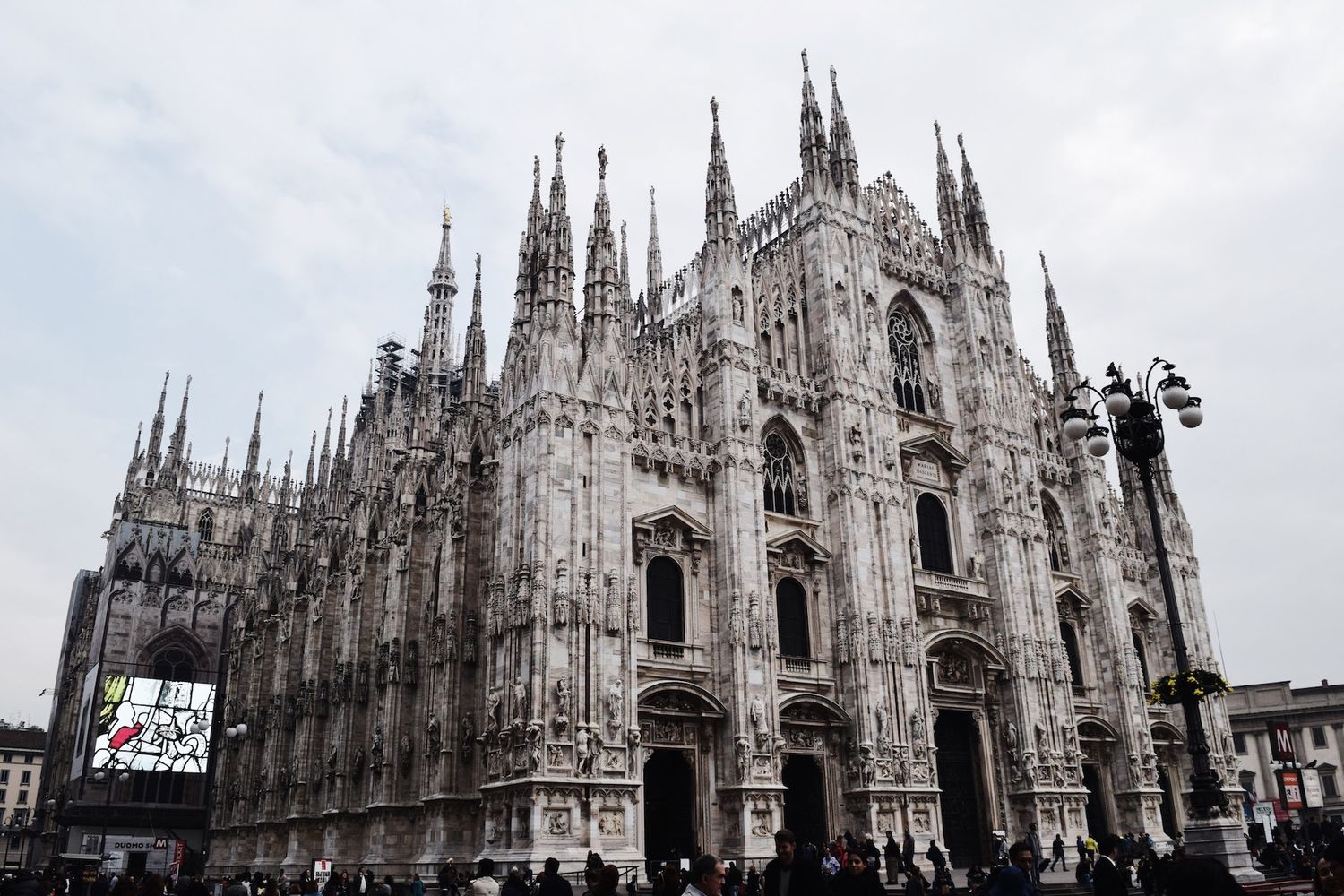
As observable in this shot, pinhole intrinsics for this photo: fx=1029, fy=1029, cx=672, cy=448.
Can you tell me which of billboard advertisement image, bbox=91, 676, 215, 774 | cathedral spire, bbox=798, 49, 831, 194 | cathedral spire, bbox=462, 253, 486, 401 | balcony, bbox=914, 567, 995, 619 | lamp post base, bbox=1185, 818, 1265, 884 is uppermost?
cathedral spire, bbox=798, 49, 831, 194

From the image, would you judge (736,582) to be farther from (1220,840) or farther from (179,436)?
(179,436)

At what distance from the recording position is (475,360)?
1396 inches

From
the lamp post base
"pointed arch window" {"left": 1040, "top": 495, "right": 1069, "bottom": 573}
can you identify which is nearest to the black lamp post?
the lamp post base

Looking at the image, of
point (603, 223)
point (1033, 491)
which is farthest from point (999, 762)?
point (603, 223)

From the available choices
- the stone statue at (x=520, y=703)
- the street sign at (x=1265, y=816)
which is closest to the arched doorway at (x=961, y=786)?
the street sign at (x=1265, y=816)

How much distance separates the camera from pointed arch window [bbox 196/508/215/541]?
67.3m

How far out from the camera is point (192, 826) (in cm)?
5562

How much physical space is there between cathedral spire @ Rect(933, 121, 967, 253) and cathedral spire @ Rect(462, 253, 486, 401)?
1930cm

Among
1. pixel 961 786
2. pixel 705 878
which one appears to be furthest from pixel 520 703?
pixel 705 878

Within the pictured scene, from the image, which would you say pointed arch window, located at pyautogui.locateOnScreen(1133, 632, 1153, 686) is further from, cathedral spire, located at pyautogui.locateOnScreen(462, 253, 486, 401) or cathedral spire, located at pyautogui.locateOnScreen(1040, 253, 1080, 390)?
cathedral spire, located at pyautogui.locateOnScreen(462, 253, 486, 401)

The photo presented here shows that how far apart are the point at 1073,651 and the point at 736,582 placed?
1693 cm

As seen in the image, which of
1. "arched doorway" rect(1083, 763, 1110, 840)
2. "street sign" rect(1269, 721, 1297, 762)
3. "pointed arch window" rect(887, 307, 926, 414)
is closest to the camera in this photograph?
"street sign" rect(1269, 721, 1297, 762)

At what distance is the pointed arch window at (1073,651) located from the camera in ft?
126

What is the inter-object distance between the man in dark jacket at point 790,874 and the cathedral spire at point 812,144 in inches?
1246
